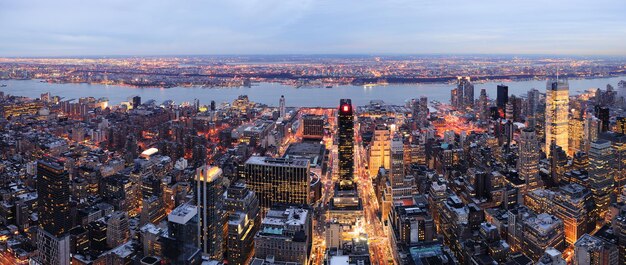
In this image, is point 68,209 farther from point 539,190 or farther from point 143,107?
point 143,107

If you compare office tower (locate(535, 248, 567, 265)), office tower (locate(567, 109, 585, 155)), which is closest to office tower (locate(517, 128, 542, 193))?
office tower (locate(567, 109, 585, 155))

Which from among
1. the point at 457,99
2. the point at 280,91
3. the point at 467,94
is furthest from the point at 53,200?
the point at 280,91

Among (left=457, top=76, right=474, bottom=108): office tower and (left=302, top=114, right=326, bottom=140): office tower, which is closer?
(left=302, top=114, right=326, bottom=140): office tower

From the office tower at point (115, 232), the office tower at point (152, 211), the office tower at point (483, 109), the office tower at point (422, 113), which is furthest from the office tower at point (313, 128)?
the office tower at point (115, 232)

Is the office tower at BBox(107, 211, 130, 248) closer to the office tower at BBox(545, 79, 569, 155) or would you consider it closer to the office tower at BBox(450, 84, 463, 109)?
the office tower at BBox(545, 79, 569, 155)

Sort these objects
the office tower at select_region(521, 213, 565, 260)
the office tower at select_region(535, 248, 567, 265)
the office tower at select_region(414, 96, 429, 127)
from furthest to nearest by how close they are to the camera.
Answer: the office tower at select_region(414, 96, 429, 127)
the office tower at select_region(521, 213, 565, 260)
the office tower at select_region(535, 248, 567, 265)

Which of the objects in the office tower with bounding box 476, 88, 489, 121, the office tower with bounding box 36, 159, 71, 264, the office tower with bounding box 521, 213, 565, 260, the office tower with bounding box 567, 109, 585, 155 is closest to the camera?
the office tower with bounding box 521, 213, 565, 260

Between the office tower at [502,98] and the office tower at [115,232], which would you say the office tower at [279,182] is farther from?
the office tower at [502,98]

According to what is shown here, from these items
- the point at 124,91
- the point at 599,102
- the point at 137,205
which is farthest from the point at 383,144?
the point at 124,91
